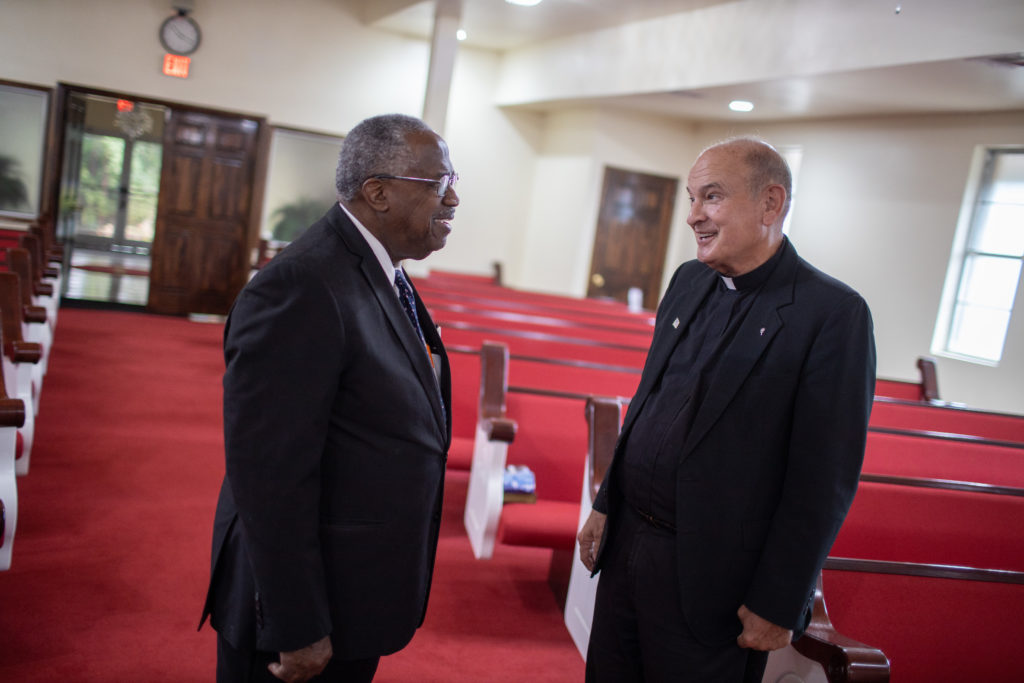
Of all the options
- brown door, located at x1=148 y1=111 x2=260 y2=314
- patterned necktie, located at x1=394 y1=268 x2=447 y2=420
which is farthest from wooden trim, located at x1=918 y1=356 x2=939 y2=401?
brown door, located at x1=148 y1=111 x2=260 y2=314

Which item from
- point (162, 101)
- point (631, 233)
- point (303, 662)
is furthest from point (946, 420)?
point (162, 101)

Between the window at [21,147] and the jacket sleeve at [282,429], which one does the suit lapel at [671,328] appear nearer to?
the jacket sleeve at [282,429]

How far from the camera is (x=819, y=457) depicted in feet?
4.12

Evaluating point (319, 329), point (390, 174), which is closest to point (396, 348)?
point (319, 329)

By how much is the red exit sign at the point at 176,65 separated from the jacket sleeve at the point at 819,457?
8115mm

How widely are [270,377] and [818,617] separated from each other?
113 centimetres

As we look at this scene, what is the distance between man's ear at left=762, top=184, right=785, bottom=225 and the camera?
139cm

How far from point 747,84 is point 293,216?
5066 mm

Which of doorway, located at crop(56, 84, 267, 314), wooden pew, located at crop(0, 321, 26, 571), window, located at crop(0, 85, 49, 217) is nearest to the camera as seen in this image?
wooden pew, located at crop(0, 321, 26, 571)

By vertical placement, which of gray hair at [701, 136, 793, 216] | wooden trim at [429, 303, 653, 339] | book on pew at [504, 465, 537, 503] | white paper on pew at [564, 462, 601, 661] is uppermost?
gray hair at [701, 136, 793, 216]

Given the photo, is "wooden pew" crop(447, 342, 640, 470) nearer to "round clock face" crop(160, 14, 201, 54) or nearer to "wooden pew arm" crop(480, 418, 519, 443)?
"wooden pew arm" crop(480, 418, 519, 443)

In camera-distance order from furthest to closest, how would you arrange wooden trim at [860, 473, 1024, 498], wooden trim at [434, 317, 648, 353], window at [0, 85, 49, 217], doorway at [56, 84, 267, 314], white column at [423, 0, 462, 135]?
doorway at [56, 84, 267, 314] → window at [0, 85, 49, 217] → white column at [423, 0, 462, 135] → wooden trim at [434, 317, 648, 353] → wooden trim at [860, 473, 1024, 498]

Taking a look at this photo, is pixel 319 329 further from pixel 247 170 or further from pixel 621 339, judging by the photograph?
pixel 247 170

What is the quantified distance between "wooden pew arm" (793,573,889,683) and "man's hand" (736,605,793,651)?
0.16m
